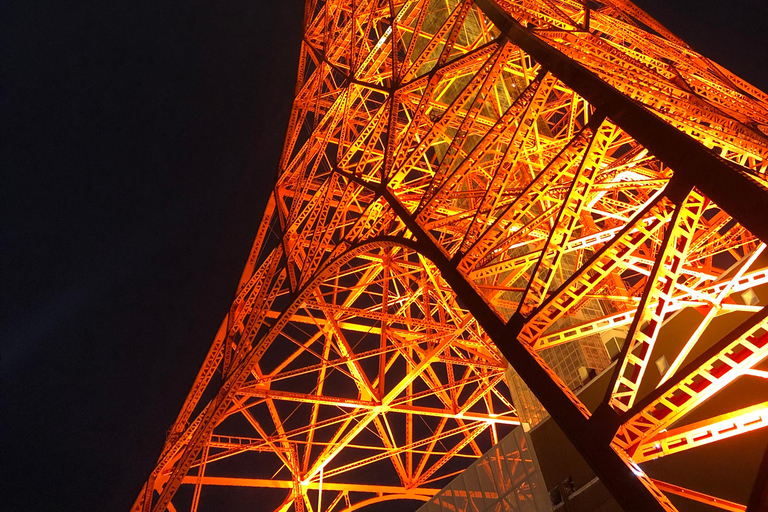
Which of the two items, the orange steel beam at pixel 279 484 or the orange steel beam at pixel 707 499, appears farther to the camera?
the orange steel beam at pixel 279 484

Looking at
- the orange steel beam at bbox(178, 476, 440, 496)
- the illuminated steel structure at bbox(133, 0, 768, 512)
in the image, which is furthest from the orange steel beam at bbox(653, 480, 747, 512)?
the orange steel beam at bbox(178, 476, 440, 496)

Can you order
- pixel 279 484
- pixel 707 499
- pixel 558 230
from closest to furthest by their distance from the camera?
pixel 707 499, pixel 558 230, pixel 279 484

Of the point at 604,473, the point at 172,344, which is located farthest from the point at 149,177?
the point at 604,473

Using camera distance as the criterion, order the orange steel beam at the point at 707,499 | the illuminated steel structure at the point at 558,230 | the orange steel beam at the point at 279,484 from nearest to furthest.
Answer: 1. the illuminated steel structure at the point at 558,230
2. the orange steel beam at the point at 707,499
3. the orange steel beam at the point at 279,484

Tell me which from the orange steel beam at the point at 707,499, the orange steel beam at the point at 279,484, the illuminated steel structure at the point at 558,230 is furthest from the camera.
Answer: the orange steel beam at the point at 279,484

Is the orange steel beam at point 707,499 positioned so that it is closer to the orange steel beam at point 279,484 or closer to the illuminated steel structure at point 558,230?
the illuminated steel structure at point 558,230

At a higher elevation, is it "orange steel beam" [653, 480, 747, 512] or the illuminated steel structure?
the illuminated steel structure

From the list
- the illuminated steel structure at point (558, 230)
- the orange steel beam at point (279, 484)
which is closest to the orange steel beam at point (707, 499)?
the illuminated steel structure at point (558, 230)

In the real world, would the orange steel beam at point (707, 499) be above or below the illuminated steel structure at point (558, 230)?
below

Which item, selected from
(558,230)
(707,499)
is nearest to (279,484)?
(558,230)

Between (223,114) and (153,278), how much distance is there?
8.32m

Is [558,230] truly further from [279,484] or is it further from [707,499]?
[279,484]

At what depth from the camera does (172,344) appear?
24.8 meters

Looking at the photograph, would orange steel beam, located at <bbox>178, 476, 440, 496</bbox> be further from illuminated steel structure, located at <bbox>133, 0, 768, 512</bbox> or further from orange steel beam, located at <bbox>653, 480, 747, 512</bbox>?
orange steel beam, located at <bbox>653, 480, 747, 512</bbox>
